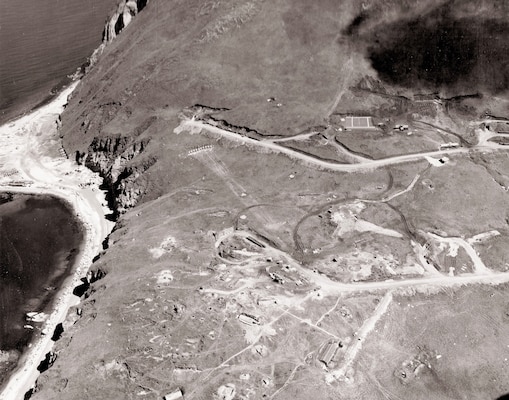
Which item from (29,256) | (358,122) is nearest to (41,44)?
(29,256)

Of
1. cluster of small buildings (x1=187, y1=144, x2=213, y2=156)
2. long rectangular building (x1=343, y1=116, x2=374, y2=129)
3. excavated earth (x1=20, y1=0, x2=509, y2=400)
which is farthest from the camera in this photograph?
long rectangular building (x1=343, y1=116, x2=374, y2=129)

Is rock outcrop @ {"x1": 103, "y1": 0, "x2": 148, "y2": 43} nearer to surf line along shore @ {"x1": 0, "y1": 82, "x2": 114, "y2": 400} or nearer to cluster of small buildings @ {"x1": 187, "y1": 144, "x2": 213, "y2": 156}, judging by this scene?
surf line along shore @ {"x1": 0, "y1": 82, "x2": 114, "y2": 400}

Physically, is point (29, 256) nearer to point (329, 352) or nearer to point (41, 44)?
point (329, 352)

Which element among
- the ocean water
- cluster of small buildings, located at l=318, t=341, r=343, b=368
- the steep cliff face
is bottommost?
cluster of small buildings, located at l=318, t=341, r=343, b=368

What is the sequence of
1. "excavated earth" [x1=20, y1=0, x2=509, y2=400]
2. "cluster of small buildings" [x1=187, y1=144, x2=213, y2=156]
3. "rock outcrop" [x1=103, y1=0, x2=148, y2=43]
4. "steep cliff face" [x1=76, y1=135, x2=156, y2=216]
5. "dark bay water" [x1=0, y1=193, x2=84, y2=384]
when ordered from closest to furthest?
"excavated earth" [x1=20, y1=0, x2=509, y2=400], "dark bay water" [x1=0, y1=193, x2=84, y2=384], "steep cliff face" [x1=76, y1=135, x2=156, y2=216], "cluster of small buildings" [x1=187, y1=144, x2=213, y2=156], "rock outcrop" [x1=103, y1=0, x2=148, y2=43]

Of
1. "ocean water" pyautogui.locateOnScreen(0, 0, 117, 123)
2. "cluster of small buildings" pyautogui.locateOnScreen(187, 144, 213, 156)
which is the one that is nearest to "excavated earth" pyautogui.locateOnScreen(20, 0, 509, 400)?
"cluster of small buildings" pyautogui.locateOnScreen(187, 144, 213, 156)

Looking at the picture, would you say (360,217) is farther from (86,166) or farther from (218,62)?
(86,166)

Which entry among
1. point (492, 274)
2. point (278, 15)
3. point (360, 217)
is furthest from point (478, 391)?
point (278, 15)
